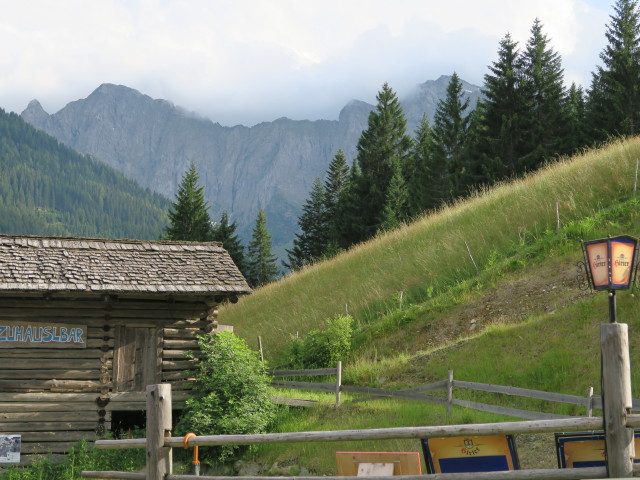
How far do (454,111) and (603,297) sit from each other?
32.8 metres

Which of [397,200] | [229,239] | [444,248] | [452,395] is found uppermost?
[397,200]

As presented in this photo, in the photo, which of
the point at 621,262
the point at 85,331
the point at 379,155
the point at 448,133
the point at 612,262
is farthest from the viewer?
the point at 379,155

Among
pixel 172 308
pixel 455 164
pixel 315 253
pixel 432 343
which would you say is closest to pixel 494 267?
pixel 432 343

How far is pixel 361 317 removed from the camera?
26.2 m

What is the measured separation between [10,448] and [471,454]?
1327 centimetres

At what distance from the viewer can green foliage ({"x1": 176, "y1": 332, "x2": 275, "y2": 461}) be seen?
16781 mm

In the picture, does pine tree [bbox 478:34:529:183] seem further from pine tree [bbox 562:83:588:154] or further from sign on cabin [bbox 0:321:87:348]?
sign on cabin [bbox 0:321:87:348]

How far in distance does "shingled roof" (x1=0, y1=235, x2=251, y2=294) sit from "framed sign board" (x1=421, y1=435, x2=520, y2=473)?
1144 centimetres

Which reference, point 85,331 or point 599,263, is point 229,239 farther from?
point 599,263

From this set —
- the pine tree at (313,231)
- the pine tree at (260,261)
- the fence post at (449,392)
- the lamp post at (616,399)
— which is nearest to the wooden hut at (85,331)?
the fence post at (449,392)

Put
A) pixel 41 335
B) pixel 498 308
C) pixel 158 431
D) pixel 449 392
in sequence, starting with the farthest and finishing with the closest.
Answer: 1. pixel 498 308
2. pixel 41 335
3. pixel 449 392
4. pixel 158 431

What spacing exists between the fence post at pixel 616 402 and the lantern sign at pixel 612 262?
5.38 meters

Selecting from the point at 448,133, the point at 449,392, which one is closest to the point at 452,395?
the point at 449,392

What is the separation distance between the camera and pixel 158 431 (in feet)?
27.3
